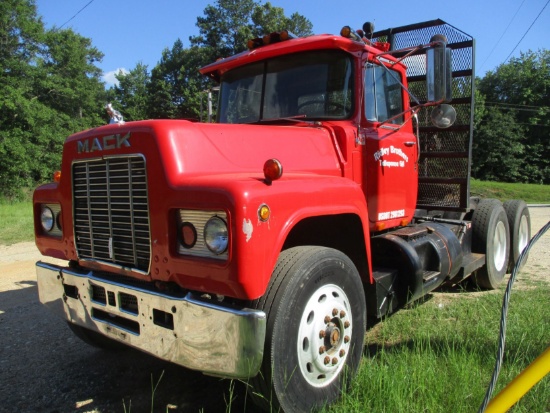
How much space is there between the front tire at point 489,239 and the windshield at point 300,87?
2.92 metres

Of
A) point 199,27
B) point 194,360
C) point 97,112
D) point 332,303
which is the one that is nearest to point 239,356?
point 194,360

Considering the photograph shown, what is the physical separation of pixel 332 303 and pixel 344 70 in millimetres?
1985

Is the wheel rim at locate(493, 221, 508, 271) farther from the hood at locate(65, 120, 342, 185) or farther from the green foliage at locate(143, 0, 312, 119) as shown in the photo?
the green foliage at locate(143, 0, 312, 119)

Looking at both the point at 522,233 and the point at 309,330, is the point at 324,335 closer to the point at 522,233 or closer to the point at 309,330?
the point at 309,330

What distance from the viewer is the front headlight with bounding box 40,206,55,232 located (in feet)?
11.1

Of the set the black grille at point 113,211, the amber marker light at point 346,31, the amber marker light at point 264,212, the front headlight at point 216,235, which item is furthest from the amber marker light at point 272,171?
the amber marker light at point 346,31

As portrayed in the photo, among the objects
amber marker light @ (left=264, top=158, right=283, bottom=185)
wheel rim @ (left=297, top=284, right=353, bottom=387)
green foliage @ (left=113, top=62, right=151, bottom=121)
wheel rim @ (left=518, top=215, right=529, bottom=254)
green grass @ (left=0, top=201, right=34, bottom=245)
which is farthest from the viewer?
green foliage @ (left=113, top=62, right=151, bottom=121)

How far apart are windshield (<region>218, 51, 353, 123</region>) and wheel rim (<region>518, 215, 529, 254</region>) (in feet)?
14.4

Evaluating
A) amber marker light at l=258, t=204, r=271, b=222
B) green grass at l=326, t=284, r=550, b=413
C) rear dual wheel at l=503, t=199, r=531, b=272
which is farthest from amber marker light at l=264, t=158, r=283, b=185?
rear dual wheel at l=503, t=199, r=531, b=272

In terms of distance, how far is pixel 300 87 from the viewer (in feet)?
12.4

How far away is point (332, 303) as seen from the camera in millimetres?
2732

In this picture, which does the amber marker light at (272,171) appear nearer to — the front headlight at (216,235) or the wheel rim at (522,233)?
the front headlight at (216,235)

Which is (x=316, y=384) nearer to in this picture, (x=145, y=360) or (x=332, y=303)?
(x=332, y=303)

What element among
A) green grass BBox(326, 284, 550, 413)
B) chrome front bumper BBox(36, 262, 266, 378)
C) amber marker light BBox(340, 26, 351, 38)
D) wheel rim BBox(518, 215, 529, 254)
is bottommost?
green grass BBox(326, 284, 550, 413)
